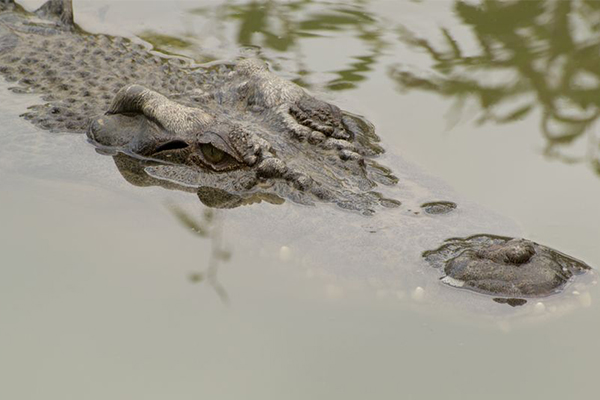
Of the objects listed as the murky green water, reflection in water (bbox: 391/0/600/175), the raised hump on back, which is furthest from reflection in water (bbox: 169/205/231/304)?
the raised hump on back

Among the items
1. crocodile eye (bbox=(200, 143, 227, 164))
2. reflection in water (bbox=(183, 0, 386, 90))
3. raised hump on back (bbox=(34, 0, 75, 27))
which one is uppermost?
crocodile eye (bbox=(200, 143, 227, 164))

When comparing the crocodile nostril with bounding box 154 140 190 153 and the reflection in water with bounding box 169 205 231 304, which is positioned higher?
the crocodile nostril with bounding box 154 140 190 153

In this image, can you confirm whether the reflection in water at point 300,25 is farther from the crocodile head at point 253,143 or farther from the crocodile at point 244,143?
the crocodile head at point 253,143

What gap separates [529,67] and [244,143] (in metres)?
2.78

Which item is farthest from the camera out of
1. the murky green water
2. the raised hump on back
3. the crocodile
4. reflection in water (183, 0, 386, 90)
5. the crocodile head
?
the raised hump on back

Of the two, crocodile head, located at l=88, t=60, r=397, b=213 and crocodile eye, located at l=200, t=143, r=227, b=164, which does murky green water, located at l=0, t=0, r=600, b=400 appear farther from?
crocodile eye, located at l=200, t=143, r=227, b=164

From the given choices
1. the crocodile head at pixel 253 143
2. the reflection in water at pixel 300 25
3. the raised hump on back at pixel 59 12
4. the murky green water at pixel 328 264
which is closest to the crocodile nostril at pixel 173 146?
the crocodile head at pixel 253 143

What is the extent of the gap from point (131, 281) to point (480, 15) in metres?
4.35

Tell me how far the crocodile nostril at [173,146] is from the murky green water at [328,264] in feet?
0.87

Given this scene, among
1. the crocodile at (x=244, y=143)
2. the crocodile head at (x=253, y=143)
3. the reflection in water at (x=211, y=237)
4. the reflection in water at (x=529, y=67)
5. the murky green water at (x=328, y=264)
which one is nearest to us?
the murky green water at (x=328, y=264)

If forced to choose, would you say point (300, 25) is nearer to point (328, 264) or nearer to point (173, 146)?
point (173, 146)

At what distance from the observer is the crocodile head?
4527 millimetres

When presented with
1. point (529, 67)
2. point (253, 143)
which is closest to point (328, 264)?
point (253, 143)

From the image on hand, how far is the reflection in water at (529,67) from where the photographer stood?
5.72 metres
